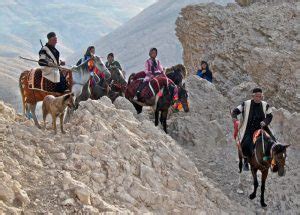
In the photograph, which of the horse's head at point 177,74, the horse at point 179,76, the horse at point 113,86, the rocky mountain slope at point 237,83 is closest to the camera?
the rocky mountain slope at point 237,83

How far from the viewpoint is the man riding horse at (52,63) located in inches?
446

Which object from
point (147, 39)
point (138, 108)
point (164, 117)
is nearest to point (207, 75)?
point (138, 108)

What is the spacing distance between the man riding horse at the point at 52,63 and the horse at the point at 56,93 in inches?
6.1

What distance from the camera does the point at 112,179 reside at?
8.86 meters

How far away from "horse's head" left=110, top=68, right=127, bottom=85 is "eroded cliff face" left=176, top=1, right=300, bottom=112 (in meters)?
3.30

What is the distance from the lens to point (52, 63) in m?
11.4

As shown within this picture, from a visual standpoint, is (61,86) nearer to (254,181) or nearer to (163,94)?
(163,94)

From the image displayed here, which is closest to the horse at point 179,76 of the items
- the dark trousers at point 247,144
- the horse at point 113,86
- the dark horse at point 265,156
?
the horse at point 113,86

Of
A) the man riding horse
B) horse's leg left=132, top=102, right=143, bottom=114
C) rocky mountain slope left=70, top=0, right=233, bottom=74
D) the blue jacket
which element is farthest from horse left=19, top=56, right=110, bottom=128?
rocky mountain slope left=70, top=0, right=233, bottom=74

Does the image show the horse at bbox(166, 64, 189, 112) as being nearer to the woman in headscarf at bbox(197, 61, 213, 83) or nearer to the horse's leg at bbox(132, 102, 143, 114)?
the horse's leg at bbox(132, 102, 143, 114)

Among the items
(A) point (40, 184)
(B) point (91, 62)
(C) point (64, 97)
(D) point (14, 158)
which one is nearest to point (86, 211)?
(A) point (40, 184)

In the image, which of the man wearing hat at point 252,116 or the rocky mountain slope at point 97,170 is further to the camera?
the man wearing hat at point 252,116

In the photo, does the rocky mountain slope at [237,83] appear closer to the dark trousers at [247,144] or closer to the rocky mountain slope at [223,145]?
the rocky mountain slope at [223,145]

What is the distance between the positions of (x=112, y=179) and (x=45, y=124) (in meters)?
2.53
